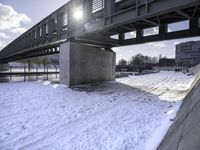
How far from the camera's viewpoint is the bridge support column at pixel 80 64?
51.7 feet

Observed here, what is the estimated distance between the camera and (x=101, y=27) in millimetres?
11938

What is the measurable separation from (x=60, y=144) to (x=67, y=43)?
1263 cm

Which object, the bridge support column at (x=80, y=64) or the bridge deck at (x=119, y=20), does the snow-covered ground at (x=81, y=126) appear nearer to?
the bridge deck at (x=119, y=20)

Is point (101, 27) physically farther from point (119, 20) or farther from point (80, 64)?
point (80, 64)

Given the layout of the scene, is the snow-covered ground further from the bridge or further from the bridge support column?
the bridge support column

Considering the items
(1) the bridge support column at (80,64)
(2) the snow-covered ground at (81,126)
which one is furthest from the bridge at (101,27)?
(2) the snow-covered ground at (81,126)

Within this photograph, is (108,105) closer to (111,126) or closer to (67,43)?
(111,126)

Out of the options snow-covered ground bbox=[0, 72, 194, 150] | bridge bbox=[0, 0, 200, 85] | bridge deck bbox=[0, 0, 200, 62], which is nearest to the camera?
snow-covered ground bbox=[0, 72, 194, 150]

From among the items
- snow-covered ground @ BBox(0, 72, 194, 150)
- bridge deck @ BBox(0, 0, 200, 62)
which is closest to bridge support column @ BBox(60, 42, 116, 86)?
bridge deck @ BBox(0, 0, 200, 62)

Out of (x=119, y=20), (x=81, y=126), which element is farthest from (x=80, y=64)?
(x=81, y=126)

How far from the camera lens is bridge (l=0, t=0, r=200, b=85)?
30.8 ft

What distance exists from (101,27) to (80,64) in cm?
574

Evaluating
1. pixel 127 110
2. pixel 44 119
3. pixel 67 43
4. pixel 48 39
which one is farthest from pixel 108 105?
pixel 48 39

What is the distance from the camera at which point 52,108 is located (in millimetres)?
8102
